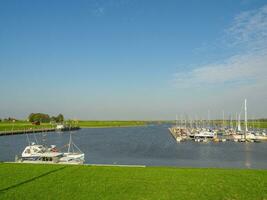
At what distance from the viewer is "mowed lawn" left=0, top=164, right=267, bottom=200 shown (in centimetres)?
1516

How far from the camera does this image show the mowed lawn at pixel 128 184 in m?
15.2

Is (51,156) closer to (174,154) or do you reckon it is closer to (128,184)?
(174,154)

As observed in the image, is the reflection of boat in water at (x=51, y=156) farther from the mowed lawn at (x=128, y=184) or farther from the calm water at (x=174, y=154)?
the mowed lawn at (x=128, y=184)

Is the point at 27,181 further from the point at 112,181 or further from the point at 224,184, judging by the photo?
the point at 224,184

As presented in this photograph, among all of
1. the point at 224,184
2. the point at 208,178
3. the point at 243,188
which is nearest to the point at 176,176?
the point at 208,178

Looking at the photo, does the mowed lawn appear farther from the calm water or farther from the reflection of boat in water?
the calm water

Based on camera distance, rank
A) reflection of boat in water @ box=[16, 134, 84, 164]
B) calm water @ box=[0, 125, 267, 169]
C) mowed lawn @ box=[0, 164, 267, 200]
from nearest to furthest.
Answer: mowed lawn @ box=[0, 164, 267, 200] → reflection of boat in water @ box=[16, 134, 84, 164] → calm water @ box=[0, 125, 267, 169]

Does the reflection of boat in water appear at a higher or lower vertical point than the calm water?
higher

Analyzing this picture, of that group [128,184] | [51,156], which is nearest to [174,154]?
[51,156]

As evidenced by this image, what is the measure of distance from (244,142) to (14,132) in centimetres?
8555

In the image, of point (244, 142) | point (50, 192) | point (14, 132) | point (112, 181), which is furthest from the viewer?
point (14, 132)

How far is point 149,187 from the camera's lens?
17.0 m

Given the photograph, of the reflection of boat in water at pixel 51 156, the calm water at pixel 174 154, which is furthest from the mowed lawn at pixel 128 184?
the calm water at pixel 174 154

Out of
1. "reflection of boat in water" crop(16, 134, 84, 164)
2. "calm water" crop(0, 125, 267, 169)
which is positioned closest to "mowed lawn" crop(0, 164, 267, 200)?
"reflection of boat in water" crop(16, 134, 84, 164)
